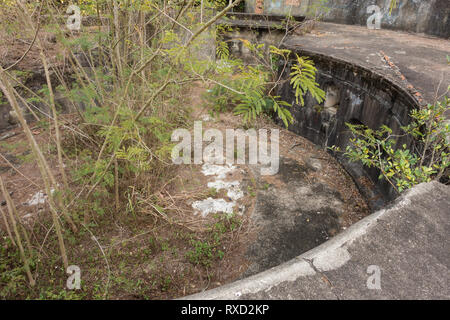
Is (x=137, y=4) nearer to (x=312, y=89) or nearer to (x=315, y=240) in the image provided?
(x=312, y=89)

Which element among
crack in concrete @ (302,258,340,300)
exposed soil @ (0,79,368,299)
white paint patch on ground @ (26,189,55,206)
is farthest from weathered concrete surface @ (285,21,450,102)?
white paint patch on ground @ (26,189,55,206)

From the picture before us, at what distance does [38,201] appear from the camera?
4.54 m

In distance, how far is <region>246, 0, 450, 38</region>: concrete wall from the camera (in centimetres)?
780

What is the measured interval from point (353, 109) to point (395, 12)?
552 centimetres

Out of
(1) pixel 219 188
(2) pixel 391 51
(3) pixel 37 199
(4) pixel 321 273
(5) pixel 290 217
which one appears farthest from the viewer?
(2) pixel 391 51

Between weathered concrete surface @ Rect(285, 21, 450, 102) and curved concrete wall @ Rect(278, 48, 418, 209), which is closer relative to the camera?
curved concrete wall @ Rect(278, 48, 418, 209)

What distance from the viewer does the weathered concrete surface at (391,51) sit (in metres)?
4.68

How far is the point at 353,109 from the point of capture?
5.73m

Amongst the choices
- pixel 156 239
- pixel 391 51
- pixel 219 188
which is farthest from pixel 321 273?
pixel 391 51

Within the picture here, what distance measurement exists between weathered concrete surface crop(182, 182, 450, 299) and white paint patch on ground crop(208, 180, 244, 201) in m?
3.34

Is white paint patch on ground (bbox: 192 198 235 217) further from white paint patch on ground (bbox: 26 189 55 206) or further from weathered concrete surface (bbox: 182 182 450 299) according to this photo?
weathered concrete surface (bbox: 182 182 450 299)

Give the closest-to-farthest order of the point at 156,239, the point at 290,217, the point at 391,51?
the point at 156,239, the point at 290,217, the point at 391,51

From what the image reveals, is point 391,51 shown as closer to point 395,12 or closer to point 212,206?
point 395,12
